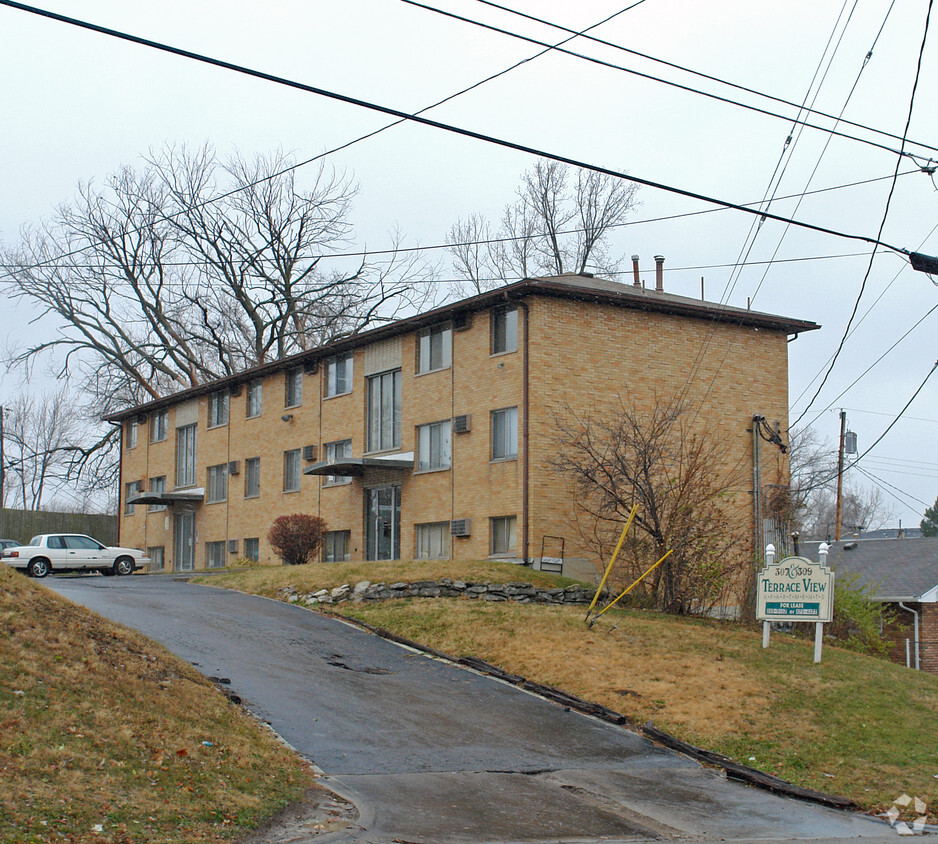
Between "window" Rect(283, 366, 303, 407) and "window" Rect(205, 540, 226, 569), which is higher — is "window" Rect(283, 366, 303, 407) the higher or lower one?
the higher one

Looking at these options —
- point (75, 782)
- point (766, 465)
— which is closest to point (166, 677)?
point (75, 782)

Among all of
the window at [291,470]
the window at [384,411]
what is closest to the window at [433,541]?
the window at [384,411]

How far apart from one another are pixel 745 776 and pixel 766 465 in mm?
18158

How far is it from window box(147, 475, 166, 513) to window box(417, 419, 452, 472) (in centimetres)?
1848

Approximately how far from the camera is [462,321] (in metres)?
28.2

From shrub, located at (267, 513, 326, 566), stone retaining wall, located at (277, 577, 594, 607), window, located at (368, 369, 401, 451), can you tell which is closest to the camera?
stone retaining wall, located at (277, 577, 594, 607)

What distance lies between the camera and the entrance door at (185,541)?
42.0 meters

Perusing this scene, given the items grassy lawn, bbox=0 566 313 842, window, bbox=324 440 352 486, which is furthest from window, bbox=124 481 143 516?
grassy lawn, bbox=0 566 313 842

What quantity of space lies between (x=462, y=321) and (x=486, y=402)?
2419 mm

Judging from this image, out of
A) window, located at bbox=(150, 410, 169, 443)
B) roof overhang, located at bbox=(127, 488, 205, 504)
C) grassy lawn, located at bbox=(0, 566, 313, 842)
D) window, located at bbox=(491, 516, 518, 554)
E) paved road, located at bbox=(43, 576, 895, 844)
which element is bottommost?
paved road, located at bbox=(43, 576, 895, 844)

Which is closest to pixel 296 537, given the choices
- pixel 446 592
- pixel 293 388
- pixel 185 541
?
pixel 293 388

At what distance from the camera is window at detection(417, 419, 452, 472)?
94.0 feet

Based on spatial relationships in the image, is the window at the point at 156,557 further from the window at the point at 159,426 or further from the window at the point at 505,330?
the window at the point at 505,330

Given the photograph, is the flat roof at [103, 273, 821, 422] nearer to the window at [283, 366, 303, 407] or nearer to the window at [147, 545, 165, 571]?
the window at [283, 366, 303, 407]
